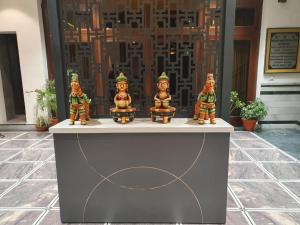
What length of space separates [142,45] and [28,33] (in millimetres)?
4008

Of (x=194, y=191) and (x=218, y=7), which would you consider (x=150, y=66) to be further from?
(x=194, y=191)

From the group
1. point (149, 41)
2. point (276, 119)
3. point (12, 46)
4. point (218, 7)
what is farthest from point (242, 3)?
point (12, 46)

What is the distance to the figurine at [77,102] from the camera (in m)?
1.93

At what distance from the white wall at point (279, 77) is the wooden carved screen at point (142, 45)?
138 inches

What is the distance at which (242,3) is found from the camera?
4.94 metres

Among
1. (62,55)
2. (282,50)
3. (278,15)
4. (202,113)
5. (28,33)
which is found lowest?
(202,113)

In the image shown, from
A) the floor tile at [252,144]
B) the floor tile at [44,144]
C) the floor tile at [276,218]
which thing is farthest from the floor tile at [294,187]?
the floor tile at [44,144]

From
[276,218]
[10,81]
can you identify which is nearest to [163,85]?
[276,218]

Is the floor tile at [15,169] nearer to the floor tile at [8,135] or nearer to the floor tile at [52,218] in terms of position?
the floor tile at [52,218]

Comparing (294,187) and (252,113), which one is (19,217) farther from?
(252,113)

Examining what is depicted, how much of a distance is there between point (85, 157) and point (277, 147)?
3409 millimetres

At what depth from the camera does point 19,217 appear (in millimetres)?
2193

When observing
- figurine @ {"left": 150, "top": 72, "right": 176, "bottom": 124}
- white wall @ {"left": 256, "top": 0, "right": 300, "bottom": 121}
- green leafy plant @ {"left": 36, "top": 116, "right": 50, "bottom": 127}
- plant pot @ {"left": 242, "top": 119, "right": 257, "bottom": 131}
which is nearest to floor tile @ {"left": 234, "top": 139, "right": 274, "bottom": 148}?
plant pot @ {"left": 242, "top": 119, "right": 257, "bottom": 131}

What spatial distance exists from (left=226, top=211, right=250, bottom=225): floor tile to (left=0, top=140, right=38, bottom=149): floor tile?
3.55 meters
